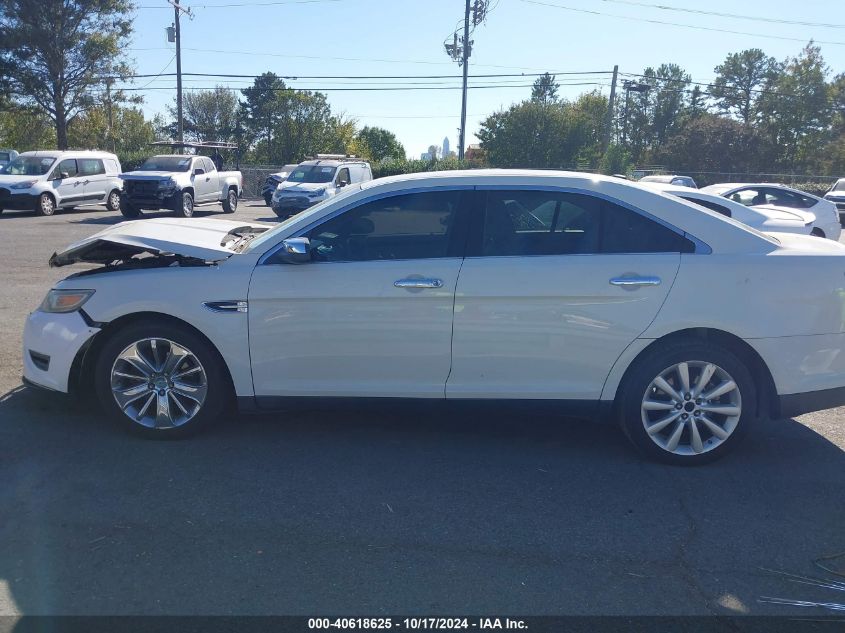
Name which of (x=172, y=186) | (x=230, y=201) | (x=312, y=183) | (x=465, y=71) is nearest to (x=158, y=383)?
(x=172, y=186)

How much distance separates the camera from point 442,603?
125 inches

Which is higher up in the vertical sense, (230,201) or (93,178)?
(93,178)

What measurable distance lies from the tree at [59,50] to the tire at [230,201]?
18.1 m

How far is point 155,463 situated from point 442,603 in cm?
218

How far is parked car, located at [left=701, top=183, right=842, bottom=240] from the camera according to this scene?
55.3 ft

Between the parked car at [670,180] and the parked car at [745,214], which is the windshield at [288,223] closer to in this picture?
the parked car at [745,214]

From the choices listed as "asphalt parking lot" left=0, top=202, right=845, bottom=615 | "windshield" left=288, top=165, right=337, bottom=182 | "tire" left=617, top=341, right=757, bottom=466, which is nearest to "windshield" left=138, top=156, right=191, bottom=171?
"windshield" left=288, top=165, right=337, bottom=182

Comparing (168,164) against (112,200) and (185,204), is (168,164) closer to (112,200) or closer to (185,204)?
(185,204)

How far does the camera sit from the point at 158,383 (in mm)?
4797

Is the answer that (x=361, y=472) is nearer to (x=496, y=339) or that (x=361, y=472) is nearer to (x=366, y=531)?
(x=366, y=531)

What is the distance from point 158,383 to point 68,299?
2.65 ft

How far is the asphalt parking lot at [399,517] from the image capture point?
326 centimetres

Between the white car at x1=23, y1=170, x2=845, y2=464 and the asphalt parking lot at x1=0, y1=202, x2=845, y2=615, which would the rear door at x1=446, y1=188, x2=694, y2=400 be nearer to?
the white car at x1=23, y1=170, x2=845, y2=464

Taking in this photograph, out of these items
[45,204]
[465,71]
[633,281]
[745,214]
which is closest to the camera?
[633,281]
